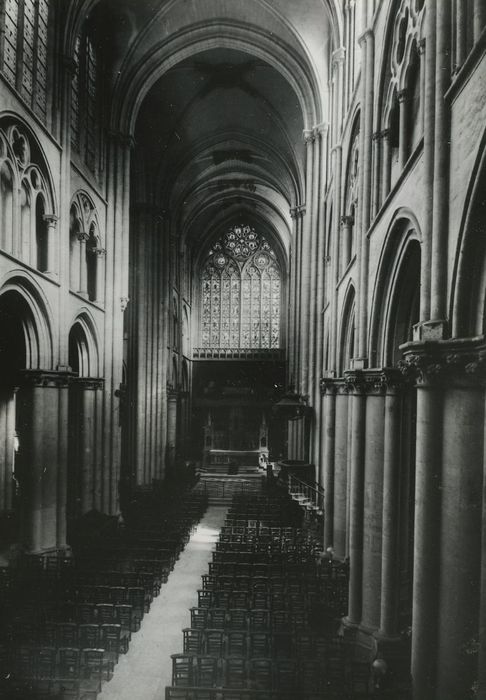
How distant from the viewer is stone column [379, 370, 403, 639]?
9.39 m

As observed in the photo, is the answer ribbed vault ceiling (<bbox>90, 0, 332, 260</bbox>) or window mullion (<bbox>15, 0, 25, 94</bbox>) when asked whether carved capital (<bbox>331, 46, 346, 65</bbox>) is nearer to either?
ribbed vault ceiling (<bbox>90, 0, 332, 260</bbox>)

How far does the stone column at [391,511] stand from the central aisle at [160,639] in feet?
12.6

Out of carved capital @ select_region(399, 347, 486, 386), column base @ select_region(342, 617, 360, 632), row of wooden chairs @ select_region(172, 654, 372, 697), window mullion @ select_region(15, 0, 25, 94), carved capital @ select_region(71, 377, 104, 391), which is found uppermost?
window mullion @ select_region(15, 0, 25, 94)

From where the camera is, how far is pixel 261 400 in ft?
146

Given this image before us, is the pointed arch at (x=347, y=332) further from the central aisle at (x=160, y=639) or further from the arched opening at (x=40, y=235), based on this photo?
the arched opening at (x=40, y=235)

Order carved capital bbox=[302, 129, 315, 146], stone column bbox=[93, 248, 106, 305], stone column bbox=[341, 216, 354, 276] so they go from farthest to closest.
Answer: carved capital bbox=[302, 129, 315, 146] < stone column bbox=[93, 248, 106, 305] < stone column bbox=[341, 216, 354, 276]

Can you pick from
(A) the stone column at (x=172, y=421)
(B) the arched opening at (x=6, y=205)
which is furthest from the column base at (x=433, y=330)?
(A) the stone column at (x=172, y=421)

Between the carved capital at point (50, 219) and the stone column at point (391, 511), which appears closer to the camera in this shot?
the stone column at point (391, 511)

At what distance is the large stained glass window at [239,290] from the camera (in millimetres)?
48156

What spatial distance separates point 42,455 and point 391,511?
9.97 metres

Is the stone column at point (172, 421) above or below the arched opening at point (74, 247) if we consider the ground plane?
below

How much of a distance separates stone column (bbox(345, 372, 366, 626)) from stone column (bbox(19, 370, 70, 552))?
8.57 meters

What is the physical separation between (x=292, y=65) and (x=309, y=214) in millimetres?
6271

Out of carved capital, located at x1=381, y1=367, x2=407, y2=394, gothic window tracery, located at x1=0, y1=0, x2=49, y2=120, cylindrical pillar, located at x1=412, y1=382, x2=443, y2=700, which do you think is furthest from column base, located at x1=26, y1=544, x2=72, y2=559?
gothic window tracery, located at x1=0, y1=0, x2=49, y2=120
